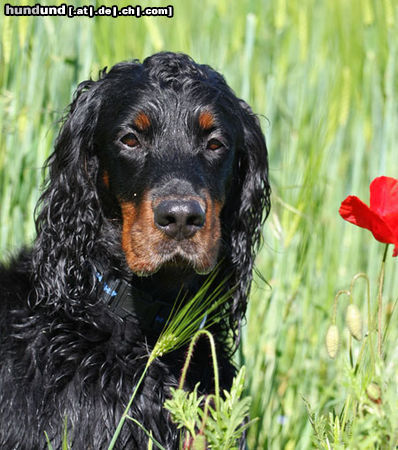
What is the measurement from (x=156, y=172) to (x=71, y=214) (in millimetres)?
459

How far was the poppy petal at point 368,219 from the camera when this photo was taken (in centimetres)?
177

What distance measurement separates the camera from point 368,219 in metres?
1.80

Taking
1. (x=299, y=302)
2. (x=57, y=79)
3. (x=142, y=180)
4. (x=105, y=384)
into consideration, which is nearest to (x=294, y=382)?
(x=299, y=302)

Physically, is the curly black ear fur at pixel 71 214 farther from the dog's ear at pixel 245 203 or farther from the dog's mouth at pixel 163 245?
the dog's ear at pixel 245 203

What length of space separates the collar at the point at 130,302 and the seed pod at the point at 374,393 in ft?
3.81

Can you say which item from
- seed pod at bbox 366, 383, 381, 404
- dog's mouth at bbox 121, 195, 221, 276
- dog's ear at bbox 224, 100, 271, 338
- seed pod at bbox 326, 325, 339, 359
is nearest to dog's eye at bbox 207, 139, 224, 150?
dog's ear at bbox 224, 100, 271, 338

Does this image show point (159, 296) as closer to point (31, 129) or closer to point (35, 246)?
point (35, 246)

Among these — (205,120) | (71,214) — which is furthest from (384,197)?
(71,214)

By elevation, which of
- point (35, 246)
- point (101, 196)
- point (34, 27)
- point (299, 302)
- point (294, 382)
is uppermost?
point (34, 27)

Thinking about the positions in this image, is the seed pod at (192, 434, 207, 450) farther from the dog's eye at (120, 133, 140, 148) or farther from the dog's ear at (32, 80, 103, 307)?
the dog's eye at (120, 133, 140, 148)

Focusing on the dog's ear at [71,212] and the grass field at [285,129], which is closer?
the dog's ear at [71,212]

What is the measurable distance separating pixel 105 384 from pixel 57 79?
1625 millimetres

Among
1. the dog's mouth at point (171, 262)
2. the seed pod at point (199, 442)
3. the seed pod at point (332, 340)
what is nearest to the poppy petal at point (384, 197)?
the seed pod at point (332, 340)

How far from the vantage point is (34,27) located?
11.5ft
